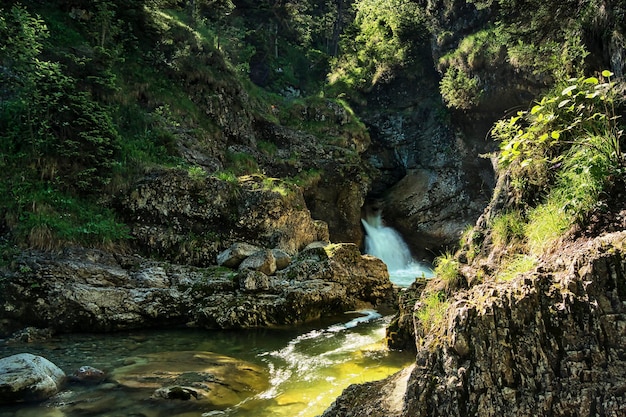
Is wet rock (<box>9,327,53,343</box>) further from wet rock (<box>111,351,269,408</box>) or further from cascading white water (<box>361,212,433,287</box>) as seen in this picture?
cascading white water (<box>361,212,433,287</box>)

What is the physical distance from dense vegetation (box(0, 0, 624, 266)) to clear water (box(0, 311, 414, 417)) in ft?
11.3

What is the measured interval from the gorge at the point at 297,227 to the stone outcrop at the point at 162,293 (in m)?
0.05

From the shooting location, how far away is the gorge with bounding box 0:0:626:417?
10.3 feet

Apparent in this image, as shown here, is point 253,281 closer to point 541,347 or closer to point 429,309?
point 429,309

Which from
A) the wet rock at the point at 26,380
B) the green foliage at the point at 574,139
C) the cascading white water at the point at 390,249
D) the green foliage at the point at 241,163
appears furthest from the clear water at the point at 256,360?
the cascading white water at the point at 390,249

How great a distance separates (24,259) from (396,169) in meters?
22.2

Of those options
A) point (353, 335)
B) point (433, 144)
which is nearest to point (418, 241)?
point (433, 144)

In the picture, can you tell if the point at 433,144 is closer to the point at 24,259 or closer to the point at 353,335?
the point at 353,335

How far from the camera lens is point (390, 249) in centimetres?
2148

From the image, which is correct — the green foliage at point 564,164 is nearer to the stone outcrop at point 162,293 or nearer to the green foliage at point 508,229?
the green foliage at point 508,229

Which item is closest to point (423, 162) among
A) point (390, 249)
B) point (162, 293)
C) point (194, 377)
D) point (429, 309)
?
point (390, 249)

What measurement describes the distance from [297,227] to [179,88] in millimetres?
9604

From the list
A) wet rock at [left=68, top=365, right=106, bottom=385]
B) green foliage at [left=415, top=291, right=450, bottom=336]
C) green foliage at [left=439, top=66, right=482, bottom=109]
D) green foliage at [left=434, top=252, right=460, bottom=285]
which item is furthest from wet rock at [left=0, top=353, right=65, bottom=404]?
green foliage at [left=439, top=66, right=482, bottom=109]

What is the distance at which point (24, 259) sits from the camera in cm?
880
